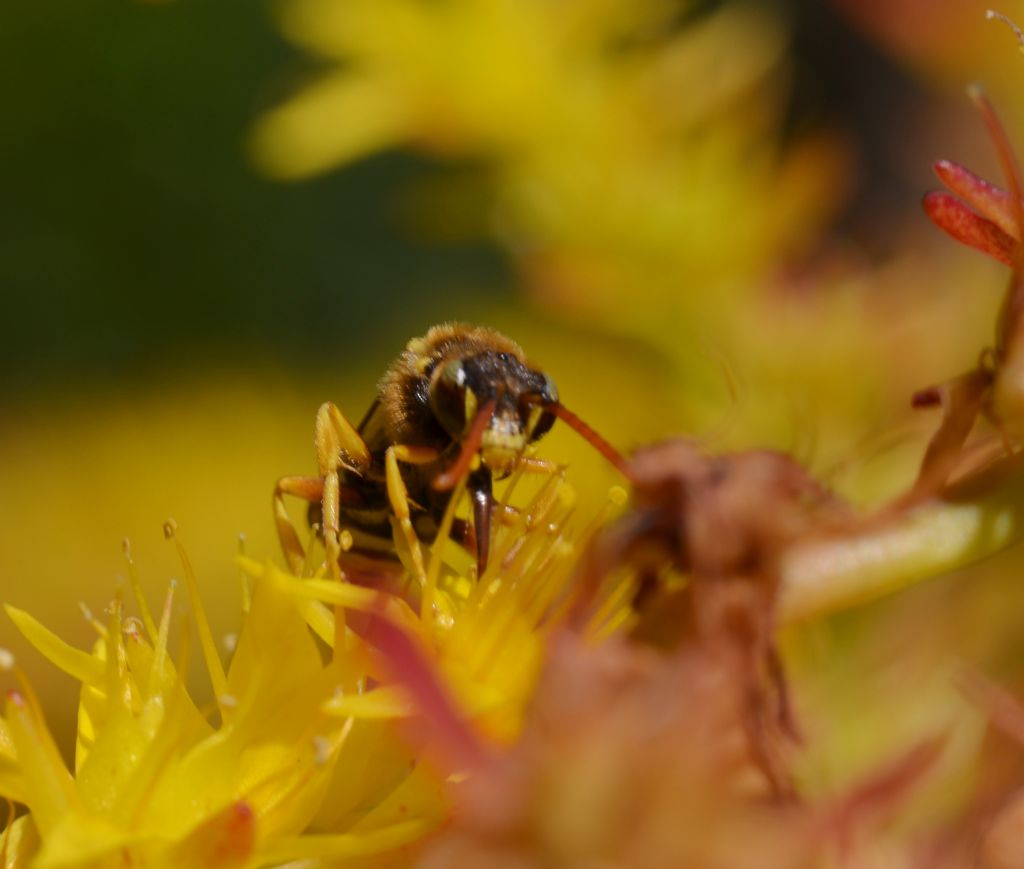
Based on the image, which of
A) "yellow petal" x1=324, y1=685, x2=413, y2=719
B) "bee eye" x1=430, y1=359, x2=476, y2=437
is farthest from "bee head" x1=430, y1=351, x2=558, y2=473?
"yellow petal" x1=324, y1=685, x2=413, y2=719

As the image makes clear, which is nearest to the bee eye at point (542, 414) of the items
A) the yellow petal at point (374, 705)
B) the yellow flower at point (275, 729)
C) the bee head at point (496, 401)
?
the bee head at point (496, 401)

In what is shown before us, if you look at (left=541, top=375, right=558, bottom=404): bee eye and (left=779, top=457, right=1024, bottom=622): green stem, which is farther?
(left=541, top=375, right=558, bottom=404): bee eye

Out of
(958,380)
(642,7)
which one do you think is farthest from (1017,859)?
(642,7)

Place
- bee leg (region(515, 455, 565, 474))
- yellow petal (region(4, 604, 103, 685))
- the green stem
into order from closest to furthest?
1. the green stem
2. yellow petal (region(4, 604, 103, 685))
3. bee leg (region(515, 455, 565, 474))

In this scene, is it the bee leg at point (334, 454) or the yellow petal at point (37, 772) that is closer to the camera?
the yellow petal at point (37, 772)

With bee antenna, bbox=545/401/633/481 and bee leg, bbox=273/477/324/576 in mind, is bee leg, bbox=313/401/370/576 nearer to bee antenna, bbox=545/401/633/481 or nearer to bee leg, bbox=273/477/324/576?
bee leg, bbox=273/477/324/576

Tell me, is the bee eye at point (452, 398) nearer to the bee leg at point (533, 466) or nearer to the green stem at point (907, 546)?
the bee leg at point (533, 466)
